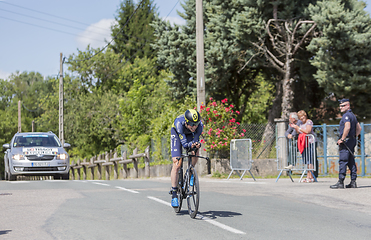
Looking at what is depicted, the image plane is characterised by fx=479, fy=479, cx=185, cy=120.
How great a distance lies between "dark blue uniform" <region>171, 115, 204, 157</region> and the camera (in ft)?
24.7

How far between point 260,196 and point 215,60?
11466 millimetres

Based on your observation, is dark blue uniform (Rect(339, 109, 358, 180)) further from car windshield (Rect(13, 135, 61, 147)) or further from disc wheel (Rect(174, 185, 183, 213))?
car windshield (Rect(13, 135, 61, 147))

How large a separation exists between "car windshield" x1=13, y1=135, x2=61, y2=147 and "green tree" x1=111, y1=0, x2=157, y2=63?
40.1 meters

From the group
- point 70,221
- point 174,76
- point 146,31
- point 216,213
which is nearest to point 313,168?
point 216,213

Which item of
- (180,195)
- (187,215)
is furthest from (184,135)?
(187,215)

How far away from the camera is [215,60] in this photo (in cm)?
2125

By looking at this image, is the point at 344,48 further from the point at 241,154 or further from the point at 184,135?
the point at 184,135

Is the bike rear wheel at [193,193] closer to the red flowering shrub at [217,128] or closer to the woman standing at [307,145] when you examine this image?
the woman standing at [307,145]

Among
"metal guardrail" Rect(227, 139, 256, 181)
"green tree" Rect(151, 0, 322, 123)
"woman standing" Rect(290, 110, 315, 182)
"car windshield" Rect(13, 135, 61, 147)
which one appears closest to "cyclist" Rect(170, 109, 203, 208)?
"woman standing" Rect(290, 110, 315, 182)

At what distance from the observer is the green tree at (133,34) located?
2293 inches

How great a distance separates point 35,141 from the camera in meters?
17.1

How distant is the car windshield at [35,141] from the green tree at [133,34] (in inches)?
1578

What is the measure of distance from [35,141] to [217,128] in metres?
6.69

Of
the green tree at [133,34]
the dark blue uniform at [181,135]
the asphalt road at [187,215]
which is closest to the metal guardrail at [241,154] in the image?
→ the asphalt road at [187,215]
